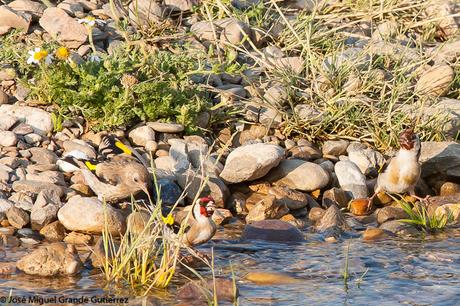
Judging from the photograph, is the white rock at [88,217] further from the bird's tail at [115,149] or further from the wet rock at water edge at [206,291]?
the wet rock at water edge at [206,291]

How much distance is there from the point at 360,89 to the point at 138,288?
4.37 metres

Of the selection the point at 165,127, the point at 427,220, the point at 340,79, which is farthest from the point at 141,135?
the point at 427,220

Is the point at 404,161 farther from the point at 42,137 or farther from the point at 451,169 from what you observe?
the point at 42,137

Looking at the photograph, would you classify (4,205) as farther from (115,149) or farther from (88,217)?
(115,149)

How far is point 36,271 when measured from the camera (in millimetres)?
6184

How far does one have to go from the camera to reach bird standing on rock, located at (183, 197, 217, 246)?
682 centimetres

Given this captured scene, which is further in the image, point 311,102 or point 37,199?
point 311,102

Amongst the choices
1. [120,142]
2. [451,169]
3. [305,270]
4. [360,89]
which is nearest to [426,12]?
[360,89]

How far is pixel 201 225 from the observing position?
6.85 m

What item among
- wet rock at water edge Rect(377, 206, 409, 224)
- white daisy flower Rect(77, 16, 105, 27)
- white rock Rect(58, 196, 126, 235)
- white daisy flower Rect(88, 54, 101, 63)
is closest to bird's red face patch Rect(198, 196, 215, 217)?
white rock Rect(58, 196, 126, 235)

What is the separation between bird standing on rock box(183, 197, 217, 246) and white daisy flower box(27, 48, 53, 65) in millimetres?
2344

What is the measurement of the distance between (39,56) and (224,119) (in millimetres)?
1908

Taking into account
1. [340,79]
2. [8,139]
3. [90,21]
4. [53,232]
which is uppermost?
[90,21]

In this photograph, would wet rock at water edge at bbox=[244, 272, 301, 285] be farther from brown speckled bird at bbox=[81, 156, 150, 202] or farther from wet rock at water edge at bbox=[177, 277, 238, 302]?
brown speckled bird at bbox=[81, 156, 150, 202]
